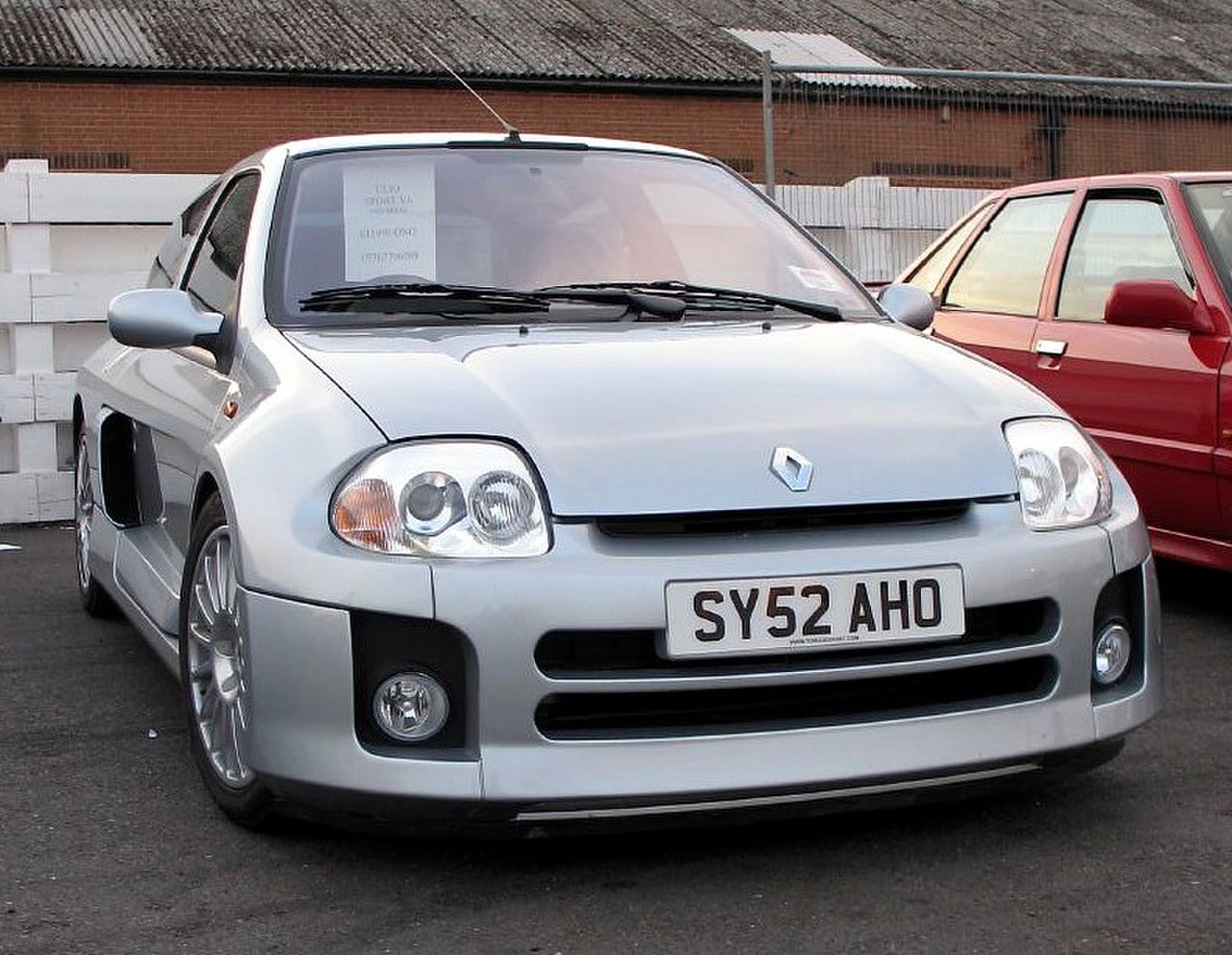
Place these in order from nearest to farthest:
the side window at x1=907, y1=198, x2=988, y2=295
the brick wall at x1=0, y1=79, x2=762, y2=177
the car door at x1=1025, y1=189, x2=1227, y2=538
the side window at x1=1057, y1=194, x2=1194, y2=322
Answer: the car door at x1=1025, y1=189, x2=1227, y2=538, the side window at x1=1057, y1=194, x2=1194, y2=322, the side window at x1=907, y1=198, x2=988, y2=295, the brick wall at x1=0, y1=79, x2=762, y2=177

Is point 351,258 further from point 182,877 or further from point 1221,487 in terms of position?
point 1221,487

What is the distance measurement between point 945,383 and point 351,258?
1382 mm

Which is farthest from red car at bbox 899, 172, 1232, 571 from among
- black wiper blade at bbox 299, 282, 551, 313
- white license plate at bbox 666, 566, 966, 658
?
white license plate at bbox 666, 566, 966, 658

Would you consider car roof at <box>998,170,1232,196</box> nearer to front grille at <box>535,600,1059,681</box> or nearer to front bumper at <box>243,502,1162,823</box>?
front bumper at <box>243,502,1162,823</box>

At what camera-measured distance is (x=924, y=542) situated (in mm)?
A: 3338

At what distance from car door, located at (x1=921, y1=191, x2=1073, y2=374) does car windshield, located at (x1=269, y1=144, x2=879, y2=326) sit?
193cm

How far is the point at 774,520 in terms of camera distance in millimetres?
3326

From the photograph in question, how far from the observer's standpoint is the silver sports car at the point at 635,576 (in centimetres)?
321

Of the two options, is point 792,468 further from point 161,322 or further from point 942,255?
point 942,255

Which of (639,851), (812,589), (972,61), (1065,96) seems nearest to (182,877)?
(639,851)

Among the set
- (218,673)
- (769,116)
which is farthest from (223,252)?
(769,116)

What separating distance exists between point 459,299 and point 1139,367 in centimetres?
257

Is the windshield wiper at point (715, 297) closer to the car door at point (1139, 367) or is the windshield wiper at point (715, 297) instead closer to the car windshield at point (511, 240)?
the car windshield at point (511, 240)

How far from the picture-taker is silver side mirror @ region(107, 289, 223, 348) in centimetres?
421
